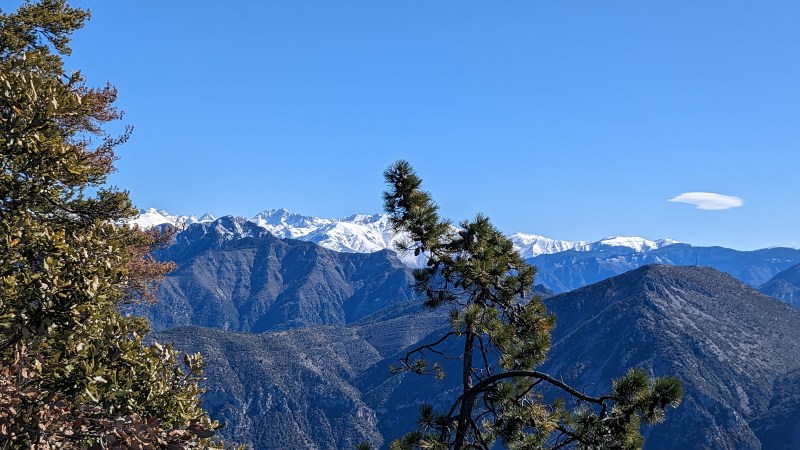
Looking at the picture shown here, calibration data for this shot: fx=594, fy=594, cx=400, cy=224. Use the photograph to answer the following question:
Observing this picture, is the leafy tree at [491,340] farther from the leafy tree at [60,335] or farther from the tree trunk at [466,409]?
the leafy tree at [60,335]

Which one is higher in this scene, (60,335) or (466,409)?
(60,335)

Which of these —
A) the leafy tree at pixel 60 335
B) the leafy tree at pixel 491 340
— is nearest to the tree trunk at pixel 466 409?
the leafy tree at pixel 491 340

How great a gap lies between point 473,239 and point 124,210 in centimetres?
1501

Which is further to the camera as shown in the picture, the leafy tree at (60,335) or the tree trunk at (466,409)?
the tree trunk at (466,409)

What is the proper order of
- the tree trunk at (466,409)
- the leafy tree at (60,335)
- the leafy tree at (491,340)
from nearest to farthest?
the leafy tree at (60,335)
the leafy tree at (491,340)
the tree trunk at (466,409)

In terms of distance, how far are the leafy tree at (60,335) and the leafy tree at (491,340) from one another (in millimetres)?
6086

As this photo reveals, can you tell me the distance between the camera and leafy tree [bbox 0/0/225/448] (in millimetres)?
7570

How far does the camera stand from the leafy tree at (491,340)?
12.3 m

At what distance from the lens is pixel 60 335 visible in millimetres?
8750

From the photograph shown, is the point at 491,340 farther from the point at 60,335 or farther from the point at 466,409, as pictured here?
the point at 60,335

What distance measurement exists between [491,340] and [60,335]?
884 cm

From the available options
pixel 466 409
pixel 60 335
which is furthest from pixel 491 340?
pixel 60 335

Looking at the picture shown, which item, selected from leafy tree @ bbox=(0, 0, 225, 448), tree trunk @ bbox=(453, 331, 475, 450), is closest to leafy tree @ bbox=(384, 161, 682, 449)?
tree trunk @ bbox=(453, 331, 475, 450)

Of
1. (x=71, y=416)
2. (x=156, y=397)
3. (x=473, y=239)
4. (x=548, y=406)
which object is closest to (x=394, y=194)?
(x=473, y=239)
